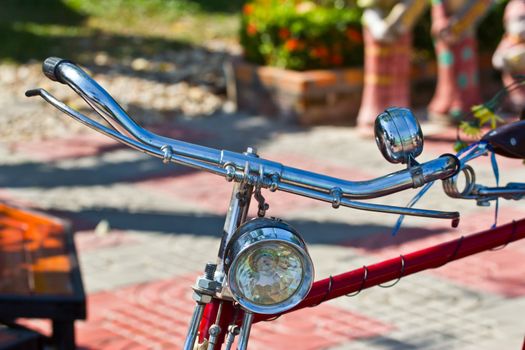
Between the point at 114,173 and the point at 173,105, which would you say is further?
the point at 173,105

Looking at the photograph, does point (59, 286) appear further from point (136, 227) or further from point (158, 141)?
point (136, 227)

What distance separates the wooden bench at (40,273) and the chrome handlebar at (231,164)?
1.81 m

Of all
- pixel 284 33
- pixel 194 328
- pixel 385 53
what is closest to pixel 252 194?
pixel 194 328

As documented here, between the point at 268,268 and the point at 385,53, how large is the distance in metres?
6.72

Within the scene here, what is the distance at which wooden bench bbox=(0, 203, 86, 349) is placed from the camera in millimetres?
3396

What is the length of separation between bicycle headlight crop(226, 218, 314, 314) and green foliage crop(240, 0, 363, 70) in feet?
24.1

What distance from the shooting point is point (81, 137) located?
8.58 m

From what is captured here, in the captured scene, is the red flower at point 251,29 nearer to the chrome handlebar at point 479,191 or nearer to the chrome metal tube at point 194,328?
the chrome handlebar at point 479,191

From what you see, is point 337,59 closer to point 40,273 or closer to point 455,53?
point 455,53

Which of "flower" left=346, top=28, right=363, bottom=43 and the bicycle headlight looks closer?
the bicycle headlight

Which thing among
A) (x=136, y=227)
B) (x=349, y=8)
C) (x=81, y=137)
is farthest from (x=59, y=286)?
(x=349, y=8)

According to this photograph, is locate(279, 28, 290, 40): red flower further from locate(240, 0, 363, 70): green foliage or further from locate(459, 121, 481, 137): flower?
locate(459, 121, 481, 137): flower

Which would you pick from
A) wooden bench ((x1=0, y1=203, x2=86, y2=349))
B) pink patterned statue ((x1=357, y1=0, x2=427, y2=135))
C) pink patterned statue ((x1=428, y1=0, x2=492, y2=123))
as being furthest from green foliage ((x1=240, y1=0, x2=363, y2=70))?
wooden bench ((x1=0, y1=203, x2=86, y2=349))

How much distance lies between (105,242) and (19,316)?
246 centimetres
